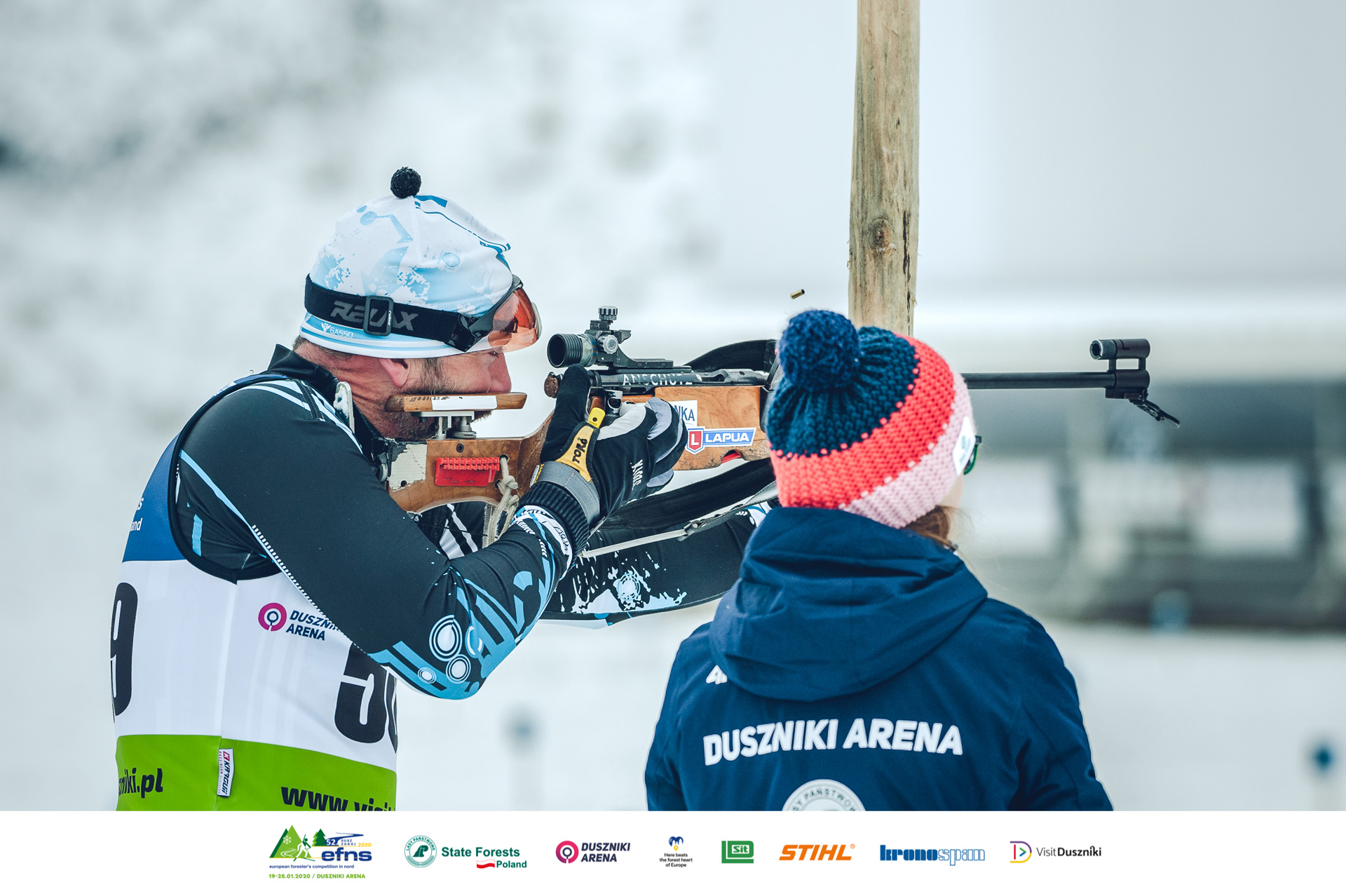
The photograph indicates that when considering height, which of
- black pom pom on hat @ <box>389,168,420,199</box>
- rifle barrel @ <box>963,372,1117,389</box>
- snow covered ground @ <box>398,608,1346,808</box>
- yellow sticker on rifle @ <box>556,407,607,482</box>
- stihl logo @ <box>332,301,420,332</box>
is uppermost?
black pom pom on hat @ <box>389,168,420,199</box>

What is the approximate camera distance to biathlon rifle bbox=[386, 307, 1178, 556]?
5.11 feet

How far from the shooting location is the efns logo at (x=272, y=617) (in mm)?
1396

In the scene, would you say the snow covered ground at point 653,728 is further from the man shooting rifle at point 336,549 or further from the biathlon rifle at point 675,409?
the man shooting rifle at point 336,549

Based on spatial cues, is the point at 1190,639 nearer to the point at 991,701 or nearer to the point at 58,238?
the point at 991,701

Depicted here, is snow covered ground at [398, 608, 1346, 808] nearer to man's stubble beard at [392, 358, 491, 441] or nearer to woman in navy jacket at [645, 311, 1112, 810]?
man's stubble beard at [392, 358, 491, 441]

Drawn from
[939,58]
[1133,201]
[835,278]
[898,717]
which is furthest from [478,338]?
[1133,201]

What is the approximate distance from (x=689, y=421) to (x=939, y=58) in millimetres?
1986

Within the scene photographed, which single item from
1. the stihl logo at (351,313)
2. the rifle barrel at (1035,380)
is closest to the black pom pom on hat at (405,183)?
the stihl logo at (351,313)
